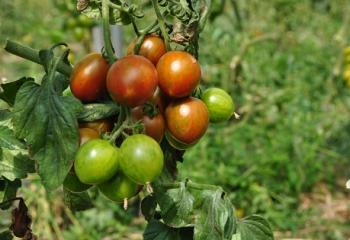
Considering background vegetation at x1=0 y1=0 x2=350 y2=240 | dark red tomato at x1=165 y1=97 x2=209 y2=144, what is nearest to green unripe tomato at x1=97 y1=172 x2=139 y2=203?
dark red tomato at x1=165 y1=97 x2=209 y2=144

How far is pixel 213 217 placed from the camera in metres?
1.07

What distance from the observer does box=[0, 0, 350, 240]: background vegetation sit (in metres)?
2.40

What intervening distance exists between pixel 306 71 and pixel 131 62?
9.85 feet

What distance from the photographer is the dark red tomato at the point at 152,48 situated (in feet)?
3.30

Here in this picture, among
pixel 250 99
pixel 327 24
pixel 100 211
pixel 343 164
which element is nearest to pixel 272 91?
pixel 250 99

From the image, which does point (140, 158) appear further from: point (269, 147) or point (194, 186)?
point (269, 147)

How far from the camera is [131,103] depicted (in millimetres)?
923

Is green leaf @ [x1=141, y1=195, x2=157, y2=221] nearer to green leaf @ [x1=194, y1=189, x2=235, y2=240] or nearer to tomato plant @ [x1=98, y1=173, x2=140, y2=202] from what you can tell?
green leaf @ [x1=194, y1=189, x2=235, y2=240]

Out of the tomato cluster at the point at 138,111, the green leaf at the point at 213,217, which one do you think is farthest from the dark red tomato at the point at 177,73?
the green leaf at the point at 213,217

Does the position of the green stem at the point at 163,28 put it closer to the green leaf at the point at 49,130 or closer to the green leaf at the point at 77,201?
the green leaf at the point at 49,130

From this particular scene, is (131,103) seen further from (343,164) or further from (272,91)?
(272,91)

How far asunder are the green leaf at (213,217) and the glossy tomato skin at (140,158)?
0.63 feet

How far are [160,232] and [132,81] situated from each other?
0.38m

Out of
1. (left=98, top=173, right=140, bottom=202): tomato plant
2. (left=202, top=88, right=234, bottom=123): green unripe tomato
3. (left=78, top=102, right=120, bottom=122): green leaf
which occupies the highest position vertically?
(left=78, top=102, right=120, bottom=122): green leaf
